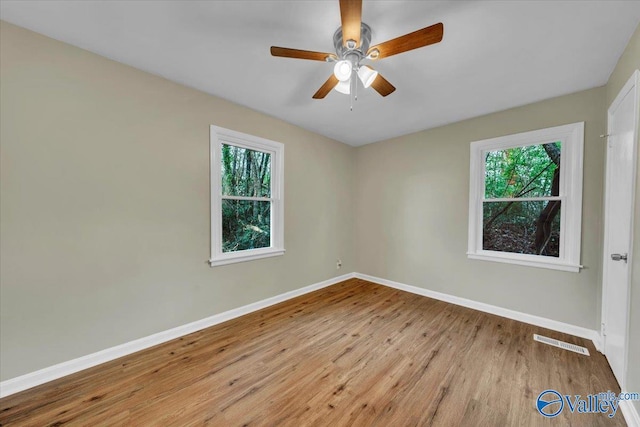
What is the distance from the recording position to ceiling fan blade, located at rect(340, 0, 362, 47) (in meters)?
1.19

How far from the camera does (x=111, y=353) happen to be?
6.64ft

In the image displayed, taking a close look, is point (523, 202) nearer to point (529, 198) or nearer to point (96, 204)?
point (529, 198)

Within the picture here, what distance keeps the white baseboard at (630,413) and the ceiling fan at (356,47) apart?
2.45 m

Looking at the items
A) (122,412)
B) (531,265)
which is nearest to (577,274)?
(531,265)

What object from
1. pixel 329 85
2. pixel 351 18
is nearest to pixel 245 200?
pixel 329 85

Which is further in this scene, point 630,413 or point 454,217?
Answer: point 454,217

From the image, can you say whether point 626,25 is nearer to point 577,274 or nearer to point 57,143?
point 577,274

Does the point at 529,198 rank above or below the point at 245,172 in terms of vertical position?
below

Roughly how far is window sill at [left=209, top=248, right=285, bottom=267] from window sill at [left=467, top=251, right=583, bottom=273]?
2611 millimetres

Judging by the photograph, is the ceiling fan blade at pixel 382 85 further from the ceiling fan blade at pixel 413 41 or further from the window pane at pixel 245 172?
the window pane at pixel 245 172

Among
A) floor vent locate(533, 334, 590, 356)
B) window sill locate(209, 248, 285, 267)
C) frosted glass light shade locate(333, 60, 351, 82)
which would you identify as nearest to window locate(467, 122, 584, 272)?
floor vent locate(533, 334, 590, 356)

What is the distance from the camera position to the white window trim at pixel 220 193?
264cm

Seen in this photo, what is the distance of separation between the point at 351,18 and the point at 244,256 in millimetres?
2512

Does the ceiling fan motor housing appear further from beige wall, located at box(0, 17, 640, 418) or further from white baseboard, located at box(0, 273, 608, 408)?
white baseboard, located at box(0, 273, 608, 408)
